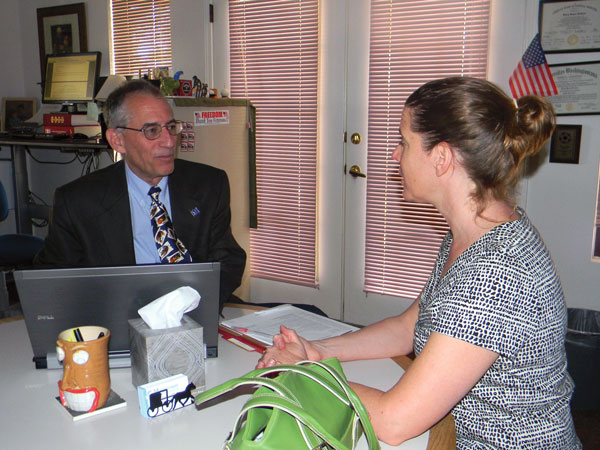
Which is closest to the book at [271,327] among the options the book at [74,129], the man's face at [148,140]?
the man's face at [148,140]

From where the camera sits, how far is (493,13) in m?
2.80

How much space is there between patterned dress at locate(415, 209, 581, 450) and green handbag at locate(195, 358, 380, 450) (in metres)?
0.26

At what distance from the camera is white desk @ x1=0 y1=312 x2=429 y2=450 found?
935 mm

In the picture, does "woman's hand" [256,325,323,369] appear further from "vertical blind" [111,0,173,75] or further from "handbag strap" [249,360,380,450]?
"vertical blind" [111,0,173,75]

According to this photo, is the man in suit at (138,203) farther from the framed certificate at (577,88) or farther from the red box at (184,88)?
the framed certificate at (577,88)

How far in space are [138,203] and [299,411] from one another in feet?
4.51

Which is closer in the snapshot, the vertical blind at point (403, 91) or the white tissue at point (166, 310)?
the white tissue at point (166, 310)

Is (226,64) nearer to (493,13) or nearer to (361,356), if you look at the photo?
(493,13)

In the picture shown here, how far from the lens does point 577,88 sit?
2641 mm

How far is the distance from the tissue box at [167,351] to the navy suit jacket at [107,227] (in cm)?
63

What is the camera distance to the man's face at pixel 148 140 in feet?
6.29

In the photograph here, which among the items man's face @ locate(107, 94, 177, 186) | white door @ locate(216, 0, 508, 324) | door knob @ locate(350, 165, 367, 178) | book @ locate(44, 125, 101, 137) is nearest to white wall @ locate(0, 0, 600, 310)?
white door @ locate(216, 0, 508, 324)

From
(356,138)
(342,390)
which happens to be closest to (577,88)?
(356,138)

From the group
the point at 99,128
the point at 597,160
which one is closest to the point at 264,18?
the point at 99,128
